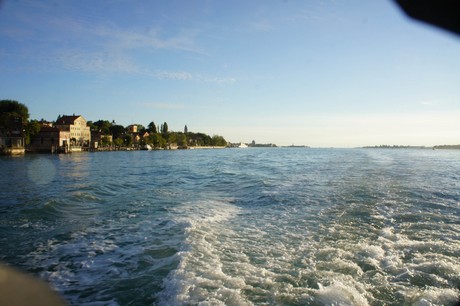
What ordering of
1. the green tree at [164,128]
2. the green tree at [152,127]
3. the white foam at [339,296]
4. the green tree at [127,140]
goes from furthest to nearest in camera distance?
the green tree at [164,128] < the green tree at [152,127] < the green tree at [127,140] < the white foam at [339,296]

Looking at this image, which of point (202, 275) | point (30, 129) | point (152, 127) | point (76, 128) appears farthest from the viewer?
point (152, 127)

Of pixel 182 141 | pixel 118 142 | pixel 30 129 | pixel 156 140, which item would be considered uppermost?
pixel 30 129

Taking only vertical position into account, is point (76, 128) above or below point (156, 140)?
above

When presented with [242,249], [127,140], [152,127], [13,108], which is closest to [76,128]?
[127,140]

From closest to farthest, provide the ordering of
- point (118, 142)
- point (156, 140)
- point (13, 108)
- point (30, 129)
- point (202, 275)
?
1. point (202, 275)
2. point (13, 108)
3. point (30, 129)
4. point (118, 142)
5. point (156, 140)

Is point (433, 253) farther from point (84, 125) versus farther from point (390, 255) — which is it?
point (84, 125)

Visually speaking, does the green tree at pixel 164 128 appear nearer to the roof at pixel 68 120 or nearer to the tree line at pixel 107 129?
the tree line at pixel 107 129

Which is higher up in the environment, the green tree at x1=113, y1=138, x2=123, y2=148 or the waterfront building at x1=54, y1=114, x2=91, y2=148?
the waterfront building at x1=54, y1=114, x2=91, y2=148

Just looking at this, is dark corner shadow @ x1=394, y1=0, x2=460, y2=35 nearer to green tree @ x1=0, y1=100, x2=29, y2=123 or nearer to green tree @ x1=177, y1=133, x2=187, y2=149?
green tree @ x1=0, y1=100, x2=29, y2=123

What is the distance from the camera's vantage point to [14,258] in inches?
239

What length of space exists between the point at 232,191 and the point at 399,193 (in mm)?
7861

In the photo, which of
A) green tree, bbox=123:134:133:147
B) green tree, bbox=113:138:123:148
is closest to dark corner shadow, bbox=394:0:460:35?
green tree, bbox=113:138:123:148

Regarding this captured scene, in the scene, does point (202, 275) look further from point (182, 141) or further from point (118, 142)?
point (182, 141)

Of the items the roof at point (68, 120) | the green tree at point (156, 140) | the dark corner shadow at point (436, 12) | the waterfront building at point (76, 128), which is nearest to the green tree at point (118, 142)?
the waterfront building at point (76, 128)
